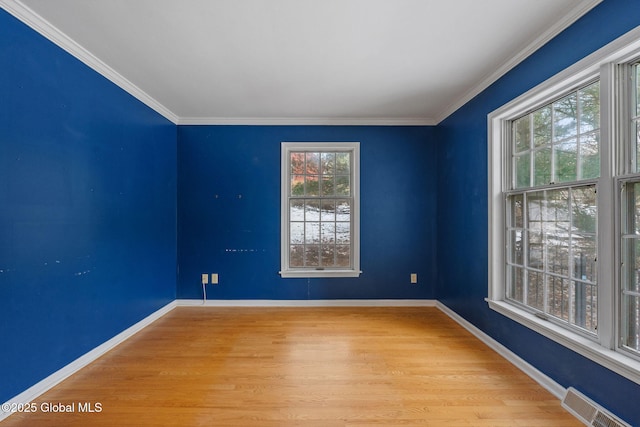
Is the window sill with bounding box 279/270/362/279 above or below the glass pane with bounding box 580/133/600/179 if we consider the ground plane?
below

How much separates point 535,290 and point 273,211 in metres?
2.87

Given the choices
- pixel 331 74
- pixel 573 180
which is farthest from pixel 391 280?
pixel 331 74

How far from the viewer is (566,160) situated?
194 centimetres

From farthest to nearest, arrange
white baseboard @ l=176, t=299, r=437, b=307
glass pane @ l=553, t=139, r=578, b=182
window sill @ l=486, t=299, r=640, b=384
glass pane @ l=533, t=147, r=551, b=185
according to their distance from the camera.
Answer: white baseboard @ l=176, t=299, r=437, b=307 → glass pane @ l=533, t=147, r=551, b=185 → glass pane @ l=553, t=139, r=578, b=182 → window sill @ l=486, t=299, r=640, b=384

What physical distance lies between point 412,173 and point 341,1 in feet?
8.23

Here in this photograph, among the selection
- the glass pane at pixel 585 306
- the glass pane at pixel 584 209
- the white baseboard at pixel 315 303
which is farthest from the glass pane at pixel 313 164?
the glass pane at pixel 585 306

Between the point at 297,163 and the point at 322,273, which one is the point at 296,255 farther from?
the point at 297,163

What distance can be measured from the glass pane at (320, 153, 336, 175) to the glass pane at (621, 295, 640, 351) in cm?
298

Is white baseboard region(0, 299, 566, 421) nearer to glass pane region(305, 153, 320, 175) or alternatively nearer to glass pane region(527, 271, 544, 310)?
glass pane region(527, 271, 544, 310)

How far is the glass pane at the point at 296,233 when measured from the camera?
3850mm

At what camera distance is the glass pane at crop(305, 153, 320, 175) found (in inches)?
152

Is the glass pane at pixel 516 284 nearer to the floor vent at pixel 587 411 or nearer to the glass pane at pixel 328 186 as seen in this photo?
the floor vent at pixel 587 411

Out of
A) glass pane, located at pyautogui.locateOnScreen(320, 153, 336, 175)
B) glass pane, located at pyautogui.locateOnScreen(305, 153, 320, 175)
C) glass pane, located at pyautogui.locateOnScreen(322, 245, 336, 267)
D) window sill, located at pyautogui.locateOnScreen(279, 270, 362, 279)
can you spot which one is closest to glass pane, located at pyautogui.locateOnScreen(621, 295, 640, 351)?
window sill, located at pyautogui.locateOnScreen(279, 270, 362, 279)

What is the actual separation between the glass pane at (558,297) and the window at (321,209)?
7.11ft
